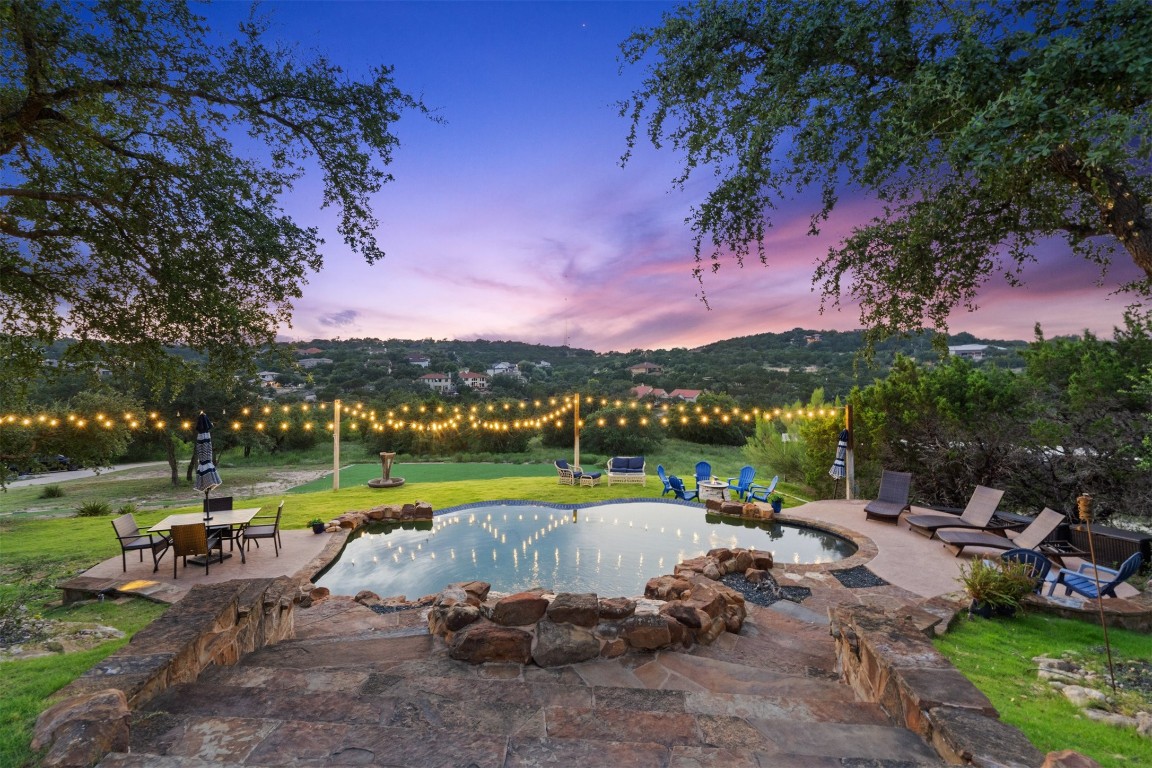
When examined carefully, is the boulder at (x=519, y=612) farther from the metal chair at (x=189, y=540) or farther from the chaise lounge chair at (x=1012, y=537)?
the chaise lounge chair at (x=1012, y=537)

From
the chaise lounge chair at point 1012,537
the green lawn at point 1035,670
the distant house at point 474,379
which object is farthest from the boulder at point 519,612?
the distant house at point 474,379

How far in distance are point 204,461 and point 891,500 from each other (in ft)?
42.5

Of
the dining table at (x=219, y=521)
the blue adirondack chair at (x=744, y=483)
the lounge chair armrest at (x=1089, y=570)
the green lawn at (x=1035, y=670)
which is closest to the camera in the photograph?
the green lawn at (x=1035, y=670)

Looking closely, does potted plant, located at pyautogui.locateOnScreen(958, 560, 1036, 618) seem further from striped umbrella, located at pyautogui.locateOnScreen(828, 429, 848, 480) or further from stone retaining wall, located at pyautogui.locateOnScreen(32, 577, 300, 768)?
stone retaining wall, located at pyautogui.locateOnScreen(32, 577, 300, 768)

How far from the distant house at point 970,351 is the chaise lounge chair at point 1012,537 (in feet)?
19.2

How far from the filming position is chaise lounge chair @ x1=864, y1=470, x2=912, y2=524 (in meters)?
9.39

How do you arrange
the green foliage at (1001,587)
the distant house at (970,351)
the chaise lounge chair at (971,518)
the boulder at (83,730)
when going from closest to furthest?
the boulder at (83,730) < the green foliage at (1001,587) < the chaise lounge chair at (971,518) < the distant house at (970,351)

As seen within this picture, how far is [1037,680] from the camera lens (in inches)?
140

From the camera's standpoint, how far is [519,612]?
359 centimetres

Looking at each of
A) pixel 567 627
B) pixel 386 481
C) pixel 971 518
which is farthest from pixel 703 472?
pixel 567 627

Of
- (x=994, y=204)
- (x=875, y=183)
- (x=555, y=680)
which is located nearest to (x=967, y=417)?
(x=994, y=204)

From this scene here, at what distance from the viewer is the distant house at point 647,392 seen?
28.2 meters

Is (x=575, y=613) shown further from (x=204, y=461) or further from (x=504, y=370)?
(x=504, y=370)

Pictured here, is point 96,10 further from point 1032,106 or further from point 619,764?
point 1032,106
